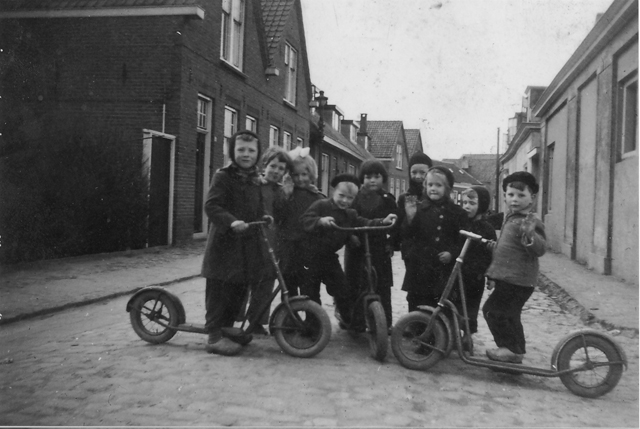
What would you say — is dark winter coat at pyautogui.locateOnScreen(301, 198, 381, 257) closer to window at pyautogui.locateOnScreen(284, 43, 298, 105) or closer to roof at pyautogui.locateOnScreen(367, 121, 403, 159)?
window at pyautogui.locateOnScreen(284, 43, 298, 105)

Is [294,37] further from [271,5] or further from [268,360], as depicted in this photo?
[268,360]

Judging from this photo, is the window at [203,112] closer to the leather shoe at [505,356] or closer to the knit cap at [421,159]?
the knit cap at [421,159]

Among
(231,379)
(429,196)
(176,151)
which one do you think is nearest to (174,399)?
(231,379)

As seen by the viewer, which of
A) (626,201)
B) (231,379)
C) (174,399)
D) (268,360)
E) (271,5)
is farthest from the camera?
Answer: (271,5)

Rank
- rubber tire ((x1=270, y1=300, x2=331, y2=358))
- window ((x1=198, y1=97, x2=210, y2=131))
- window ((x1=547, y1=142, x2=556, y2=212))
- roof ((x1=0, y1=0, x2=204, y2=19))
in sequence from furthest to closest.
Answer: window ((x1=547, y1=142, x2=556, y2=212)), window ((x1=198, y1=97, x2=210, y2=131)), roof ((x1=0, y1=0, x2=204, y2=19)), rubber tire ((x1=270, y1=300, x2=331, y2=358))

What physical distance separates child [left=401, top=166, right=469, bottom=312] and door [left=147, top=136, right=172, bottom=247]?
26.1ft

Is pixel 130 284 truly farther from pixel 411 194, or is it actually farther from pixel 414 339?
pixel 414 339

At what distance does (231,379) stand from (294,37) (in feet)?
61.5

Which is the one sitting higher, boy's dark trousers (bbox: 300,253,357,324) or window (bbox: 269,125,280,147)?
window (bbox: 269,125,280,147)

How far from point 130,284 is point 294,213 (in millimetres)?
3603

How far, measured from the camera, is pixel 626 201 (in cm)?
819

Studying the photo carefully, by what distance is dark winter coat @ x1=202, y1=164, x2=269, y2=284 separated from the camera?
4.17 meters

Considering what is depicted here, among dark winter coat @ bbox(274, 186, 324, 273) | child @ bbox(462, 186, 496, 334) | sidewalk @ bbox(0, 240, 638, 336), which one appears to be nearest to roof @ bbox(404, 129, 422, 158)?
sidewalk @ bbox(0, 240, 638, 336)

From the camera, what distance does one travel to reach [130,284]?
24.3 feet
